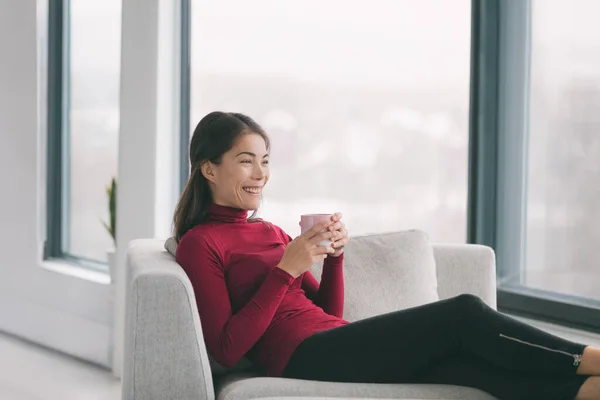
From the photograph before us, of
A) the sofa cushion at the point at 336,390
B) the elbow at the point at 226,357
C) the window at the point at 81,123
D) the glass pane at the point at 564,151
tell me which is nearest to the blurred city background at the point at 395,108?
the glass pane at the point at 564,151

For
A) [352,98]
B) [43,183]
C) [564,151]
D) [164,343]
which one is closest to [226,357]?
[164,343]

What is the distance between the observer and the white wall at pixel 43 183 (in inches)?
162

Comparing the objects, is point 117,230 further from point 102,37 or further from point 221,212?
point 221,212

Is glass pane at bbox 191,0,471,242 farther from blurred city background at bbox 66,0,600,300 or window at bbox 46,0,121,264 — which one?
window at bbox 46,0,121,264

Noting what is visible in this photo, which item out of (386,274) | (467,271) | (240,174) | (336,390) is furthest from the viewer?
(467,271)

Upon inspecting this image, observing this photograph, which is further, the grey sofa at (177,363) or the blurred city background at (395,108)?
the blurred city background at (395,108)

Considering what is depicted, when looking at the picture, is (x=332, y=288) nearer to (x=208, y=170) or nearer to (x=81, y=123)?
(x=208, y=170)

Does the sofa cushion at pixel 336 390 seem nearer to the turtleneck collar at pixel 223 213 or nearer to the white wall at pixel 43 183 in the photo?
the turtleneck collar at pixel 223 213

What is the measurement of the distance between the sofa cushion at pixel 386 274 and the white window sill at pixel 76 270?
219 cm

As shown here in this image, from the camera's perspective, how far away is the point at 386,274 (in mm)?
2607

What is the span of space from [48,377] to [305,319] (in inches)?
88.6

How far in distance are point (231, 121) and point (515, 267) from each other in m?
1.25

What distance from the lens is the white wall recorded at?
13.5ft

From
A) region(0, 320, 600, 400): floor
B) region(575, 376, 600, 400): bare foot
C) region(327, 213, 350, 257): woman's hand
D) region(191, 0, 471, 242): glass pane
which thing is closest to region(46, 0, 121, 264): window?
region(0, 320, 600, 400): floor
